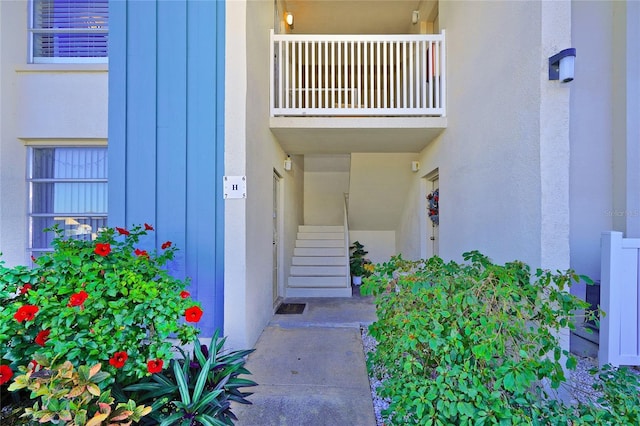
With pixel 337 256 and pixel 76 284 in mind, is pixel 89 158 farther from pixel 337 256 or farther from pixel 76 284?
pixel 337 256

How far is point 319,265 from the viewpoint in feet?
20.3

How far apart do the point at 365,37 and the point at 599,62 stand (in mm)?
2787

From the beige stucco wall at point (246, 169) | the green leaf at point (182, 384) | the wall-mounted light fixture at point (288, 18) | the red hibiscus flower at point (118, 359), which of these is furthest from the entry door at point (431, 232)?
the red hibiscus flower at point (118, 359)

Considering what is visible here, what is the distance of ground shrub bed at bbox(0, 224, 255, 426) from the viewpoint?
4.62 feet

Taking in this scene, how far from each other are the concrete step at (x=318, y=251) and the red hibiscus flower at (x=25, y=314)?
5102 mm

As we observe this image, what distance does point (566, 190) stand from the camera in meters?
2.29

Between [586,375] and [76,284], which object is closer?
[76,284]

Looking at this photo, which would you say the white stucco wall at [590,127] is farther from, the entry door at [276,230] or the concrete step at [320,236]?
the concrete step at [320,236]

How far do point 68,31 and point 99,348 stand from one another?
4.38 metres

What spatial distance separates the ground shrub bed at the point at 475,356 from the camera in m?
1.54

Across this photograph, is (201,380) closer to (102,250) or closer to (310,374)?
(102,250)

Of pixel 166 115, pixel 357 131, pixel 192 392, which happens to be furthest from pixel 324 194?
pixel 192 392

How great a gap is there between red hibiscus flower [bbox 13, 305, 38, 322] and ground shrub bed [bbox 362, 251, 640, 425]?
186cm

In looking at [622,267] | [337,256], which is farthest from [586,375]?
[337,256]
